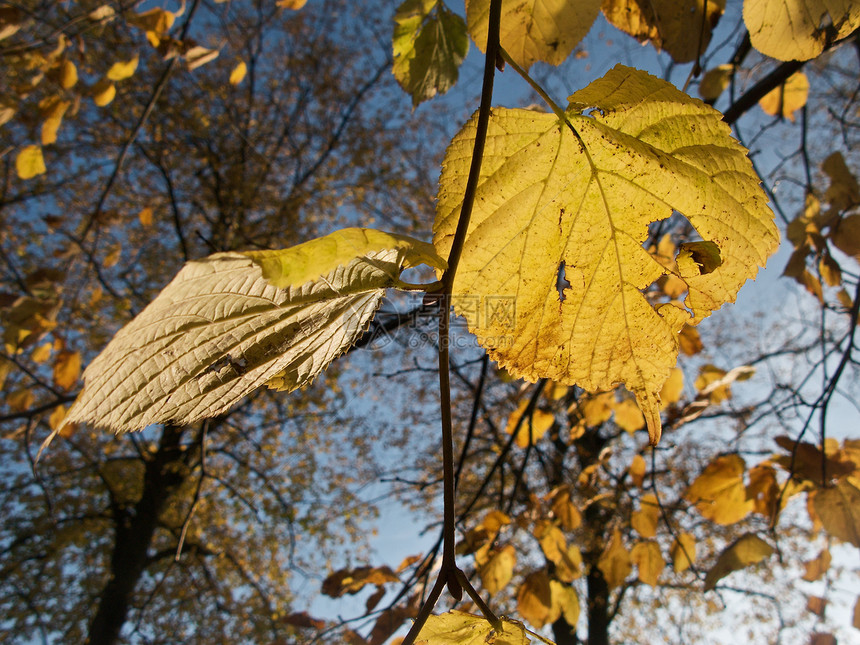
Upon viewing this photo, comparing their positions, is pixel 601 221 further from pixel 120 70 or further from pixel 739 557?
pixel 120 70

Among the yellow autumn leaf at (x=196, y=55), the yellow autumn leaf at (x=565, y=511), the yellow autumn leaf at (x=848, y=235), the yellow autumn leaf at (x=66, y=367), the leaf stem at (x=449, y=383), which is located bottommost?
the leaf stem at (x=449, y=383)

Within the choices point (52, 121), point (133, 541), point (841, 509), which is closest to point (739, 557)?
point (841, 509)

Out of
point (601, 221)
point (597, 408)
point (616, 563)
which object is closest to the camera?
point (601, 221)

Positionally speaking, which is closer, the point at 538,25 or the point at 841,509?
the point at 538,25

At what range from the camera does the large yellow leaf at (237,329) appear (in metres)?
0.26

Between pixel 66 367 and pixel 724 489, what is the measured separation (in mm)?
2626

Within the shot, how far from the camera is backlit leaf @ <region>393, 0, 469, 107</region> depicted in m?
0.77

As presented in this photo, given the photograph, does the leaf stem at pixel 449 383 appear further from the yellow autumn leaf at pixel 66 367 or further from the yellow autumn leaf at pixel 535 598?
the yellow autumn leaf at pixel 66 367

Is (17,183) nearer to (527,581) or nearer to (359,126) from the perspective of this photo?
(359,126)

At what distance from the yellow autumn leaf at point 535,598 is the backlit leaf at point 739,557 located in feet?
2.21

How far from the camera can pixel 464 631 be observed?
1.35ft

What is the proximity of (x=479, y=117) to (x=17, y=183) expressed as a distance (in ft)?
26.9

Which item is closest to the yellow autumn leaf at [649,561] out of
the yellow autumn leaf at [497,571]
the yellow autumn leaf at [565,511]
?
the yellow autumn leaf at [565,511]

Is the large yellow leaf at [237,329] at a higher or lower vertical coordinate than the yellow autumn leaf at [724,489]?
lower
